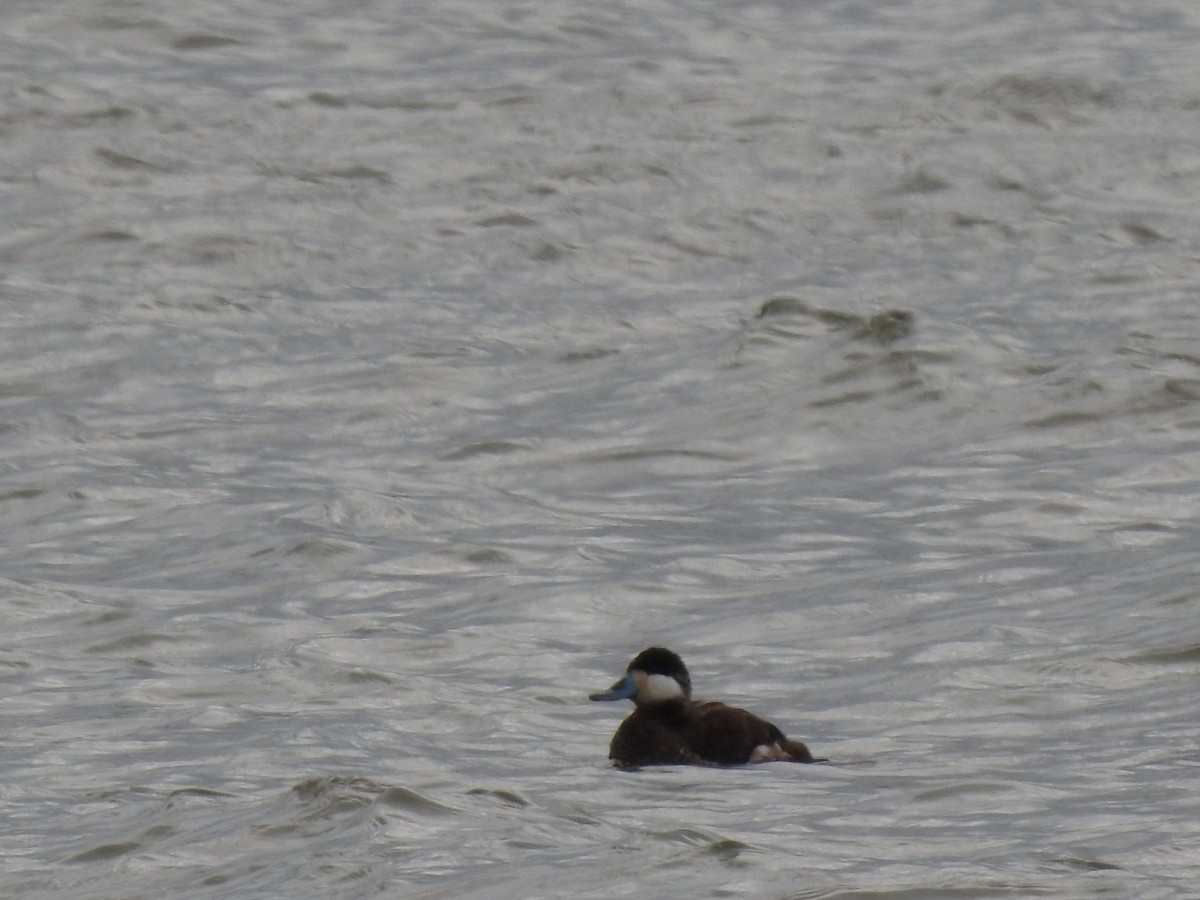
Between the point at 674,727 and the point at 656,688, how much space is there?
151 millimetres

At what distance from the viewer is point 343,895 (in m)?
7.18

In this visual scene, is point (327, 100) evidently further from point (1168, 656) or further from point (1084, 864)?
point (1084, 864)

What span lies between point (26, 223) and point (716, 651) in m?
8.12

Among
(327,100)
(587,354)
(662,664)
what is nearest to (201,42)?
(327,100)

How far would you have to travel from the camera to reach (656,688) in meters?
9.23

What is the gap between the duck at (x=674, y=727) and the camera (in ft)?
29.6

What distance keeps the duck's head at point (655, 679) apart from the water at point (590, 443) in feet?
1.19

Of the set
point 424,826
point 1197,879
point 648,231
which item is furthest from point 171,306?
point 1197,879

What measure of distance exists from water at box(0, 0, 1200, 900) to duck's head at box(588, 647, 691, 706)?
0.36 meters

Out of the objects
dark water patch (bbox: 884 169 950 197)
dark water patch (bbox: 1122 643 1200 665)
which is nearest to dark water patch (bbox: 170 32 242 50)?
dark water patch (bbox: 884 169 950 197)

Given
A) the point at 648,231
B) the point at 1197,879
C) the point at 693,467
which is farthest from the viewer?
the point at 648,231

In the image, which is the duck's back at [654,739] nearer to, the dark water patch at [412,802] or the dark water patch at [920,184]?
the dark water patch at [412,802]

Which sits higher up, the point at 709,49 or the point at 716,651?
the point at 709,49

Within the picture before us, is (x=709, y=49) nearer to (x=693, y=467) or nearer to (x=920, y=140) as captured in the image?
(x=920, y=140)
